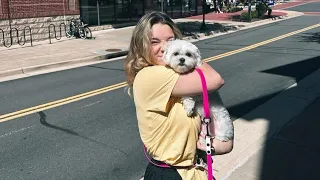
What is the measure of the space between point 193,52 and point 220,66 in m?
10.9

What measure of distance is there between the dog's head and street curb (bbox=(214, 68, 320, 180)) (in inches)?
118

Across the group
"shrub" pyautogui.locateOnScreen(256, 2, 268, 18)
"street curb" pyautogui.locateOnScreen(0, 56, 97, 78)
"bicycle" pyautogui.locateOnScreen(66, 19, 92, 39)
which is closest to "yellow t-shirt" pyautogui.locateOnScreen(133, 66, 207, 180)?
"street curb" pyautogui.locateOnScreen(0, 56, 97, 78)

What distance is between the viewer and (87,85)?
10641 mm

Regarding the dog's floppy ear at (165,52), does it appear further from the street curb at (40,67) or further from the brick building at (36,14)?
the brick building at (36,14)

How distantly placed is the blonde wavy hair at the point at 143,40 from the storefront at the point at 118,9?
22.8m

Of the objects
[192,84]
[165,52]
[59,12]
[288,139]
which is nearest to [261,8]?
[59,12]

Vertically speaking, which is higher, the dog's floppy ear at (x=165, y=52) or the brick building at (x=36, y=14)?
the brick building at (x=36, y=14)

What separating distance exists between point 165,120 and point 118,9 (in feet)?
84.5

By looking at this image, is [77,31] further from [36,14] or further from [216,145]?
[216,145]

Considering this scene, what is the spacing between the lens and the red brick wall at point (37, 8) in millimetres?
19312

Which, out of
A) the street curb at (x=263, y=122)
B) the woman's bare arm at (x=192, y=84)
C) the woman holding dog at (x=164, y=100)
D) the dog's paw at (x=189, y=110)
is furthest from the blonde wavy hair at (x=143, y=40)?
the street curb at (x=263, y=122)

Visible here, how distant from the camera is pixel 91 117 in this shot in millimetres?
7797

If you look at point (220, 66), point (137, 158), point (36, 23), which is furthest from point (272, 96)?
point (36, 23)

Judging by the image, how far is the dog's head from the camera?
2141 mm
